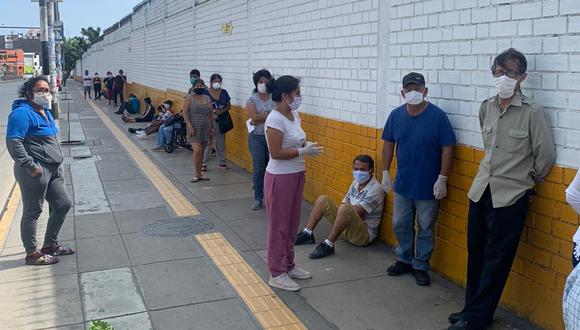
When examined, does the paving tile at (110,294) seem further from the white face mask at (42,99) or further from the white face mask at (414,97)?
the white face mask at (414,97)

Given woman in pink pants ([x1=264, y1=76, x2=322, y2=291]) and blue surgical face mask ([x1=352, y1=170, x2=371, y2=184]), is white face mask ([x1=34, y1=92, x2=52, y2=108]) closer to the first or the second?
woman in pink pants ([x1=264, y1=76, x2=322, y2=291])

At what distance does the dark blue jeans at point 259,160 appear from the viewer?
8.21m

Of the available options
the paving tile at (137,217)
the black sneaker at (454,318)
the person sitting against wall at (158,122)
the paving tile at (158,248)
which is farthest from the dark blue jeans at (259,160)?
the person sitting against wall at (158,122)

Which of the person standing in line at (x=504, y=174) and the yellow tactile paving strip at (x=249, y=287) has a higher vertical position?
the person standing in line at (x=504, y=174)

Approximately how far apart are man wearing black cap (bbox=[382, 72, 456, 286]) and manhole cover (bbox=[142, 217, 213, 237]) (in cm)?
257

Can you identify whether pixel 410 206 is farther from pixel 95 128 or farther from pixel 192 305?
pixel 95 128

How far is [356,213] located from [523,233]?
1.96 metres

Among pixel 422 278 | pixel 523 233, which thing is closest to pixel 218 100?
pixel 422 278

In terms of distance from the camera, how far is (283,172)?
16.8 feet

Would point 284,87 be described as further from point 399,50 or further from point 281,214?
point 399,50

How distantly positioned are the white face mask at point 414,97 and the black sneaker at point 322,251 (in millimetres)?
1774

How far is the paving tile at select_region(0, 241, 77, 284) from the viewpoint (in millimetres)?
5686

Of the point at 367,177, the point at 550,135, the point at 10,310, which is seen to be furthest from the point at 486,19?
the point at 10,310

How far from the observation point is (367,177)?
6156mm
